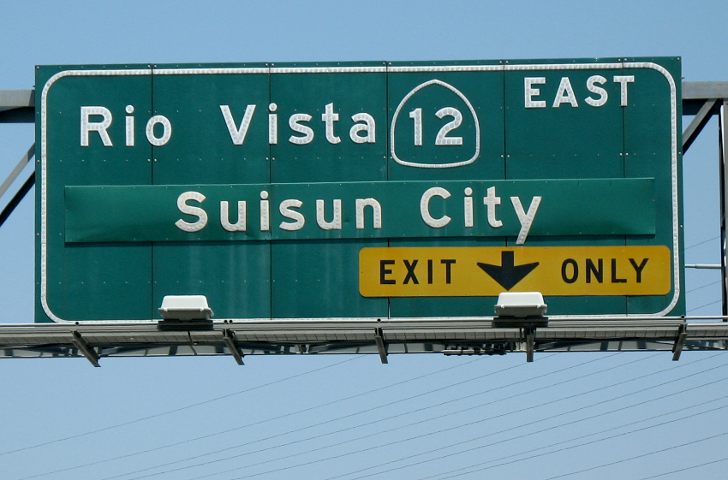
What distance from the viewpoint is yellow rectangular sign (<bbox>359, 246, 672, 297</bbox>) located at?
2577cm

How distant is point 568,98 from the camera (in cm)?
2597

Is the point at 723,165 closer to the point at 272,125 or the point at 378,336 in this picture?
the point at 378,336

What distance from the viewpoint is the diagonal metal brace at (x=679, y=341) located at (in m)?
25.7

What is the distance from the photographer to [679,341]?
25891 millimetres

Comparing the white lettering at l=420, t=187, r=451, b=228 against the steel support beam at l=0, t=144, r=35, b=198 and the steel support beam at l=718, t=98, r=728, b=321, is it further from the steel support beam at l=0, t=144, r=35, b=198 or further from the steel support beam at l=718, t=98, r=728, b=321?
the steel support beam at l=0, t=144, r=35, b=198

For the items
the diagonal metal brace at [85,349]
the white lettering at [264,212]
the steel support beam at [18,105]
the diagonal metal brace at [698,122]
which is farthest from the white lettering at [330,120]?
the diagonal metal brace at [698,122]

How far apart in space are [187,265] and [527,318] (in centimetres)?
436

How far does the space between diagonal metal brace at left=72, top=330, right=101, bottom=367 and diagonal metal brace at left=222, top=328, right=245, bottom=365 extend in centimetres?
175

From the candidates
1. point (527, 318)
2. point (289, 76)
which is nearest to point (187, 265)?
point (289, 76)

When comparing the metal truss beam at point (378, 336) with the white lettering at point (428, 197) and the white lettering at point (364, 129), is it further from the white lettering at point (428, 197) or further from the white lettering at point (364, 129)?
the white lettering at point (364, 129)

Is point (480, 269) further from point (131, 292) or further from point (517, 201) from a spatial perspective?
point (131, 292)

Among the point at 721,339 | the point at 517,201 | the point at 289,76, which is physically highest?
the point at 289,76

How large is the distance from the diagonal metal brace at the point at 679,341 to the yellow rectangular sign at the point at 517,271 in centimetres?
51

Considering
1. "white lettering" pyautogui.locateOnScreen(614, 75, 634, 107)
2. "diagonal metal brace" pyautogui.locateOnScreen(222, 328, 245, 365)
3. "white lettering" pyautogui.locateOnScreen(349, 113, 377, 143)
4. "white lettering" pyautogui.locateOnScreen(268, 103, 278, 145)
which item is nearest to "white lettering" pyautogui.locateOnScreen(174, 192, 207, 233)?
"white lettering" pyautogui.locateOnScreen(268, 103, 278, 145)
